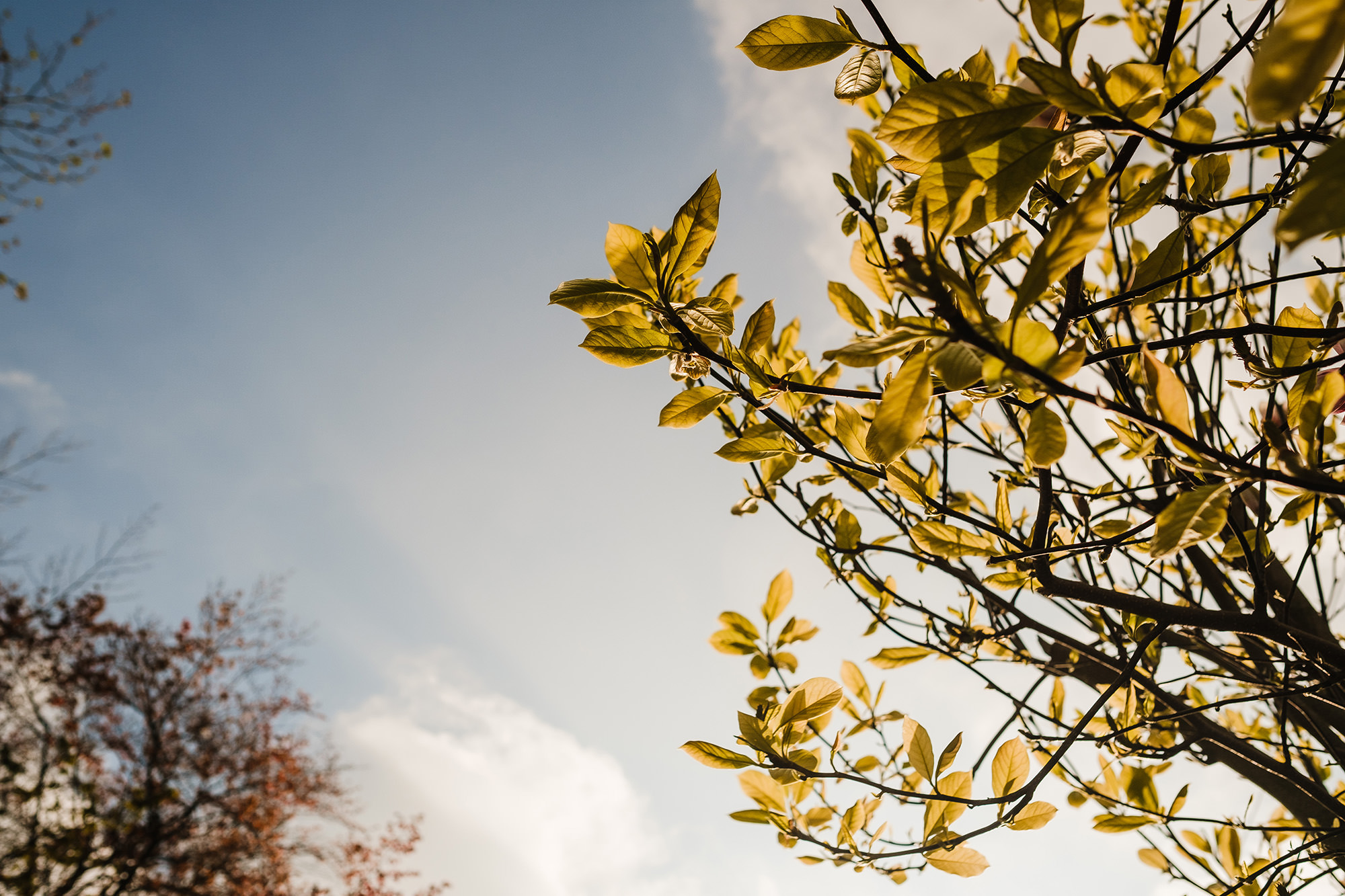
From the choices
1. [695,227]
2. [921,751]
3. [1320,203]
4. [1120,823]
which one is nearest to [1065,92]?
[1320,203]

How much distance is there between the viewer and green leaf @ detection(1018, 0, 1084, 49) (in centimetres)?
53

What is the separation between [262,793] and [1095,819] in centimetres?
1290

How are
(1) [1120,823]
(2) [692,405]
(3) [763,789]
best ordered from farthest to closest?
(1) [1120,823]
(3) [763,789]
(2) [692,405]

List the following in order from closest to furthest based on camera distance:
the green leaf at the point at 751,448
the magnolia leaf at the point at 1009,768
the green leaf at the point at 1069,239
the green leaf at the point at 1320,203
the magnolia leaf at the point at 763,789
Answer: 1. the green leaf at the point at 1320,203
2. the green leaf at the point at 1069,239
3. the green leaf at the point at 751,448
4. the magnolia leaf at the point at 1009,768
5. the magnolia leaf at the point at 763,789

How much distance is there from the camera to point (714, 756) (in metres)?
0.98

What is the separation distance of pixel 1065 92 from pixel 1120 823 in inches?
65.0

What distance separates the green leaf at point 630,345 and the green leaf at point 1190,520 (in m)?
0.52

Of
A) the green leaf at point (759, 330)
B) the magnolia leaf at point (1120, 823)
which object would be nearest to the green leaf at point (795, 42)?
the green leaf at point (759, 330)

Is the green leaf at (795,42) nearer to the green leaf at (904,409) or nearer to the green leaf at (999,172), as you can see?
the green leaf at (999,172)

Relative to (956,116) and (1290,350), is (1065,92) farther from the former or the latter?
(1290,350)

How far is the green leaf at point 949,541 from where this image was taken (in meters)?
0.91

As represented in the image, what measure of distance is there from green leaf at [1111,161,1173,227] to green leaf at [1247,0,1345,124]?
0.39 meters

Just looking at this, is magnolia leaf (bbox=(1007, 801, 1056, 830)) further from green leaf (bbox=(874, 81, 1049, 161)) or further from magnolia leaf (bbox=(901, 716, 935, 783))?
green leaf (bbox=(874, 81, 1049, 161))

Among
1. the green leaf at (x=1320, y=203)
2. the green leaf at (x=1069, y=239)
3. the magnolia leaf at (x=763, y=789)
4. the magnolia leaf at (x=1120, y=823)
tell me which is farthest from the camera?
the magnolia leaf at (x=1120, y=823)
